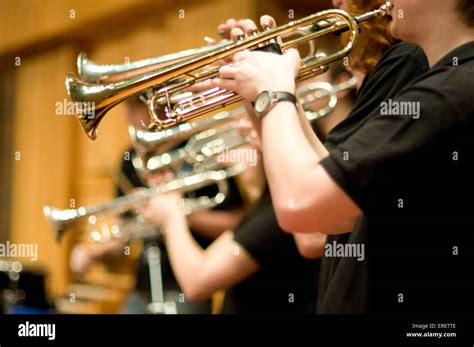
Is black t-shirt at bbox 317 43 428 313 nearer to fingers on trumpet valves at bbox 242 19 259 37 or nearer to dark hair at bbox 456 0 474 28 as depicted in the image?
dark hair at bbox 456 0 474 28

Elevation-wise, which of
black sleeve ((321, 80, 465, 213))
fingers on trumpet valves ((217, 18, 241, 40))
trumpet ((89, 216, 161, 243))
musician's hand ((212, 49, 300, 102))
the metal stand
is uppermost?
fingers on trumpet valves ((217, 18, 241, 40))

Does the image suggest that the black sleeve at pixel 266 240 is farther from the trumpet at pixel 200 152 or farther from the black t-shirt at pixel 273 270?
the trumpet at pixel 200 152

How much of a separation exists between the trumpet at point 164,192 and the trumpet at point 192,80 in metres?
1.18

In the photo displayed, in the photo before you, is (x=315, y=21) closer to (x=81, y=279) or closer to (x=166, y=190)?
(x=166, y=190)

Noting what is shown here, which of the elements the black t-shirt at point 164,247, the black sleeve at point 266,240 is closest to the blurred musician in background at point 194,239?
the black t-shirt at point 164,247

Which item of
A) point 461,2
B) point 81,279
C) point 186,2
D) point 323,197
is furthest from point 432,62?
point 81,279

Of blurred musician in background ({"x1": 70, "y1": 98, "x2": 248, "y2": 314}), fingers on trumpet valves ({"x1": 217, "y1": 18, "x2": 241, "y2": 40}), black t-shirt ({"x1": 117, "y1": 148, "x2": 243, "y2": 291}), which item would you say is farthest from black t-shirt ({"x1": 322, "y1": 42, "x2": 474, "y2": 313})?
black t-shirt ({"x1": 117, "y1": 148, "x2": 243, "y2": 291})

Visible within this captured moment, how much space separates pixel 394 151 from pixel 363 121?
30 centimetres

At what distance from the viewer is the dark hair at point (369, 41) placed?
1.90 metres

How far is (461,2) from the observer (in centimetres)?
157

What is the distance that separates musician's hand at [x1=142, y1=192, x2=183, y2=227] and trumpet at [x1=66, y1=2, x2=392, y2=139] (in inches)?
41.5

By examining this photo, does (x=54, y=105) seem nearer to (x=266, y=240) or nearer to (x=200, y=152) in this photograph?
(x=200, y=152)

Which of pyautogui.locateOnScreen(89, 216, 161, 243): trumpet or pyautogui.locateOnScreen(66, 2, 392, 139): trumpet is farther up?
pyautogui.locateOnScreen(66, 2, 392, 139): trumpet

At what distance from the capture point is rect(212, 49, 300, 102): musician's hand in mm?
1549
